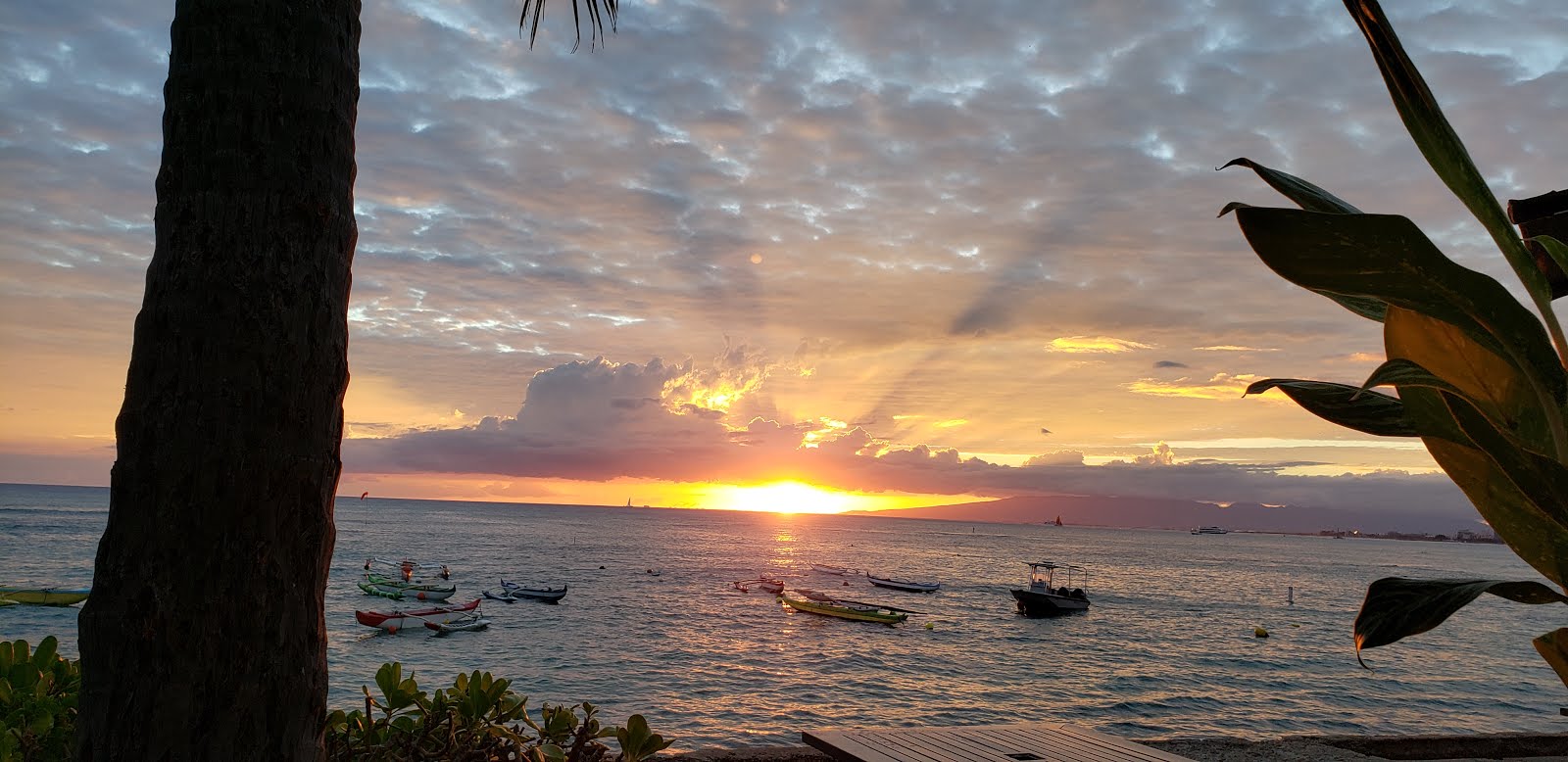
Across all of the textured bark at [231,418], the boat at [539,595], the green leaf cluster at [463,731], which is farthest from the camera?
the boat at [539,595]

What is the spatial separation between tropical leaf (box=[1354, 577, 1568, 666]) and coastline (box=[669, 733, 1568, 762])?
28.0 ft

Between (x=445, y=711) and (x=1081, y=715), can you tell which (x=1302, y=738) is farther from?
(x=1081, y=715)

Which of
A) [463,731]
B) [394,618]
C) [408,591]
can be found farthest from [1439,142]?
[408,591]

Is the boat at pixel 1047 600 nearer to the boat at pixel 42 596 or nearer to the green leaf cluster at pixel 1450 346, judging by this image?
the boat at pixel 42 596

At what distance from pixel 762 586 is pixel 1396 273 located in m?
58.5

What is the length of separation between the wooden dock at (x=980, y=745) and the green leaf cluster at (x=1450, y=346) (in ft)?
14.5

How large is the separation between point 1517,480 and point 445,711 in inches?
166

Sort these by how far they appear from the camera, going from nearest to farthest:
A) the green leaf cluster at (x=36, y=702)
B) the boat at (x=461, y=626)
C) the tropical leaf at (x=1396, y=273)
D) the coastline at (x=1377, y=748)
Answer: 1. the tropical leaf at (x=1396, y=273)
2. the green leaf cluster at (x=36, y=702)
3. the coastline at (x=1377, y=748)
4. the boat at (x=461, y=626)

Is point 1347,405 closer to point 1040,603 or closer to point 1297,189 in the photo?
point 1297,189

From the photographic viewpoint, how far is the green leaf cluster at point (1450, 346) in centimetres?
68

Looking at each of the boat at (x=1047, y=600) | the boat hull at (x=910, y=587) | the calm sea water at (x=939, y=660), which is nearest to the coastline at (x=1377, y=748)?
the calm sea water at (x=939, y=660)

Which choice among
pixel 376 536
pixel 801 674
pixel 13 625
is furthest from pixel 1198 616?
pixel 376 536

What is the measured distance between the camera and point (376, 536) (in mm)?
104125

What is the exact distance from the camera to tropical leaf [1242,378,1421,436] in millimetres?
911
